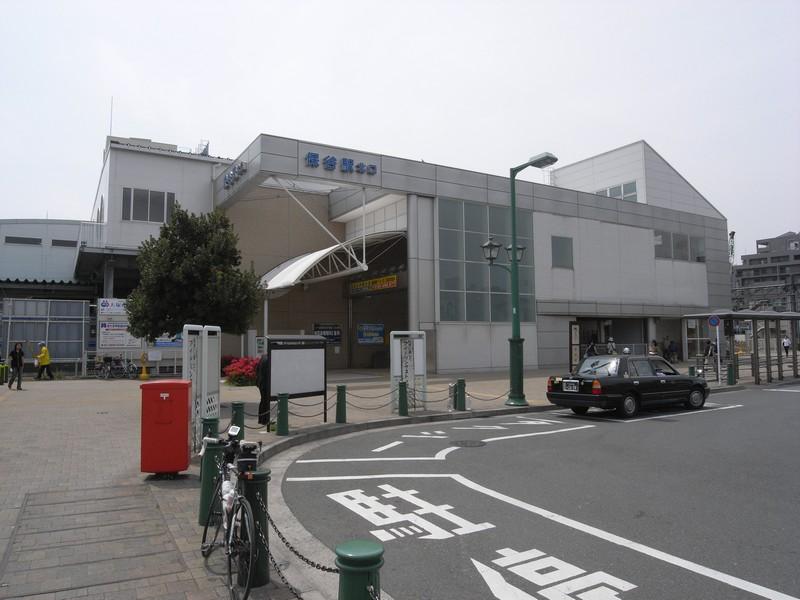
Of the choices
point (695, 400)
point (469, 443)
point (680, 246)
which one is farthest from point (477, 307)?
point (469, 443)

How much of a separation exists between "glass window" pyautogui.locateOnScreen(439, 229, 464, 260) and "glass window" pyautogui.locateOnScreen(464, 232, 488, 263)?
308 mm

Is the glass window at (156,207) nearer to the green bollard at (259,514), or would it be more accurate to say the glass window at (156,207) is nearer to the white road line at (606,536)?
the white road line at (606,536)

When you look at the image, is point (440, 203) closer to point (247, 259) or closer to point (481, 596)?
point (247, 259)

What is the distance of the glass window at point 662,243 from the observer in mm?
36812

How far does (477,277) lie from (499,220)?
134 inches

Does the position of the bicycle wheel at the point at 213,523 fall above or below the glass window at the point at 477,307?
below

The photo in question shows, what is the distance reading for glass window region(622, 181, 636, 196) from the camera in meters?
42.9

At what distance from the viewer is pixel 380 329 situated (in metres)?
35.1

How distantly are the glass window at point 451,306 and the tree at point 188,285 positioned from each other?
43.1 feet

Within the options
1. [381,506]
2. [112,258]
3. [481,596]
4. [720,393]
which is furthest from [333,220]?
[481,596]

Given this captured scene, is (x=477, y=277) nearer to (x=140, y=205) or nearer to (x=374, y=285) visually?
(x=374, y=285)

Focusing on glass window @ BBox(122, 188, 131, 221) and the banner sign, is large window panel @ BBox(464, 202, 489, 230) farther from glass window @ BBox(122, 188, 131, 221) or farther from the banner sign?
glass window @ BBox(122, 188, 131, 221)

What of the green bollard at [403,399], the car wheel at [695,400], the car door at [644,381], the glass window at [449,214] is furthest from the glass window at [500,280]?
the green bollard at [403,399]

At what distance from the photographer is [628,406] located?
44.4ft
